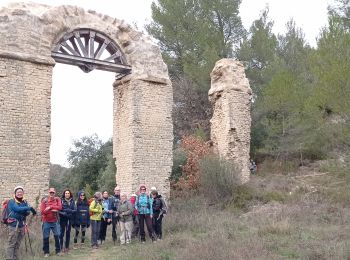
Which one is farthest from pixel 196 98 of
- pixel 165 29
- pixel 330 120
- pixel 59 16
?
pixel 59 16

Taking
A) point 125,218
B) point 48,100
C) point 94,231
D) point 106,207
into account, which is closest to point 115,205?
point 106,207

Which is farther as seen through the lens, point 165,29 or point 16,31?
point 165,29

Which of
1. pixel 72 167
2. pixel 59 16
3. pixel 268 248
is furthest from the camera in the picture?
pixel 72 167

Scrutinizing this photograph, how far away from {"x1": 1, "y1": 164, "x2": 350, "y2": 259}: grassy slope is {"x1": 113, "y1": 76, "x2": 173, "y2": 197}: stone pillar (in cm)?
132

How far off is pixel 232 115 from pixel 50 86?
728 cm

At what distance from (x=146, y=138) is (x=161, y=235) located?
4286 mm

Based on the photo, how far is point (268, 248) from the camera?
7848mm

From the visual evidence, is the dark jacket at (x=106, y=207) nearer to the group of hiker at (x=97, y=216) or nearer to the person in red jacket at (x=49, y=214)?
the group of hiker at (x=97, y=216)

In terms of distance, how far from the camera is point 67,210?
349 inches

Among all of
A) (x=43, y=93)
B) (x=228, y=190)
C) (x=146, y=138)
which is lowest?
(x=228, y=190)

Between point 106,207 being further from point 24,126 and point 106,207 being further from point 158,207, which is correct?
point 24,126

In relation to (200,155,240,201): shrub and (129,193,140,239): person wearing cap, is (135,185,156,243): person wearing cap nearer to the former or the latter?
(129,193,140,239): person wearing cap

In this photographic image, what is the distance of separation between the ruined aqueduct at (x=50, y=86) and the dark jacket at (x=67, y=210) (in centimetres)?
279

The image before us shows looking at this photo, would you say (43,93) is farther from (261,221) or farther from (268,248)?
(268,248)
